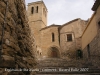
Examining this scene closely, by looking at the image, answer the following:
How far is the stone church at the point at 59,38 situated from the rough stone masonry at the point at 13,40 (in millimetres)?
14251

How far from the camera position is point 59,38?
907 inches

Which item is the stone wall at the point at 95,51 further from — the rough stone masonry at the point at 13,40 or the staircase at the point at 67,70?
the rough stone masonry at the point at 13,40

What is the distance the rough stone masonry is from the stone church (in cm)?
1425

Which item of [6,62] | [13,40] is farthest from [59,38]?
[6,62]

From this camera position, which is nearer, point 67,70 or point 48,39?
point 67,70

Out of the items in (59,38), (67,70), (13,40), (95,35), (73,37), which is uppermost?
(59,38)

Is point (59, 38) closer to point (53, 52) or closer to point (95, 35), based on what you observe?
point (53, 52)

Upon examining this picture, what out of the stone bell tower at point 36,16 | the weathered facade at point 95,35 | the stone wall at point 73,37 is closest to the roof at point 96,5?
the weathered facade at point 95,35

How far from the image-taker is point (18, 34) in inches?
141

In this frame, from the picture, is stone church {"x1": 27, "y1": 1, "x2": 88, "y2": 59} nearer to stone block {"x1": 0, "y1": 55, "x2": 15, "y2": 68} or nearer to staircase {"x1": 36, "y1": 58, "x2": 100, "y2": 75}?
staircase {"x1": 36, "y1": 58, "x2": 100, "y2": 75}

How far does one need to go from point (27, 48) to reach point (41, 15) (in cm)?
2451

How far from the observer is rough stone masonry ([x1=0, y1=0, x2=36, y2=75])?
9.22 feet

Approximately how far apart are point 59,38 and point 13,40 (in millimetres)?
19996

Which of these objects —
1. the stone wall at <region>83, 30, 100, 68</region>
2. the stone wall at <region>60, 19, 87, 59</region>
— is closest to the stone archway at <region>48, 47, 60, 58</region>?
the stone wall at <region>60, 19, 87, 59</region>
